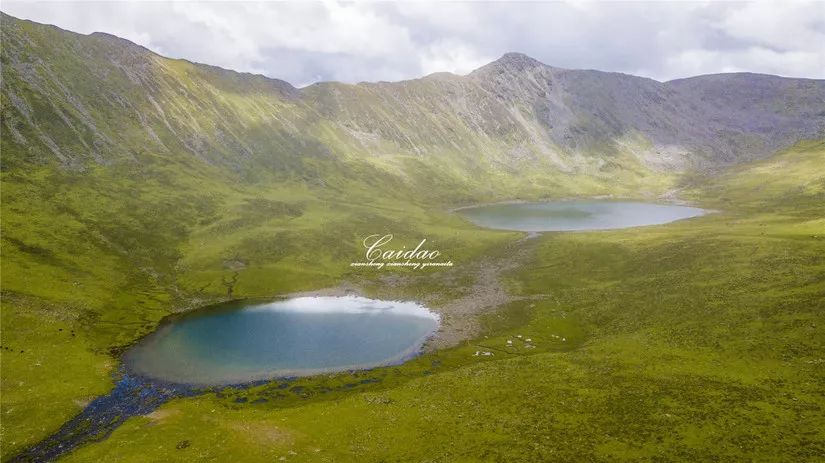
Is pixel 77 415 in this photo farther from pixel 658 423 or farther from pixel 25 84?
pixel 25 84

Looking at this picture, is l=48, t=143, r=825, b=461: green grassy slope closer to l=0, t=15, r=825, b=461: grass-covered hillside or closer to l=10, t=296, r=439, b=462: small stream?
l=0, t=15, r=825, b=461: grass-covered hillside

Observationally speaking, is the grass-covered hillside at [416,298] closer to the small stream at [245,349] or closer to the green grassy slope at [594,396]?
the green grassy slope at [594,396]

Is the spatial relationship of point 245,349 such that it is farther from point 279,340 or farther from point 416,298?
point 416,298

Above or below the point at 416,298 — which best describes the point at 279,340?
below

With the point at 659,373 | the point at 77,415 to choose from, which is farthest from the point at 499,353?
the point at 77,415

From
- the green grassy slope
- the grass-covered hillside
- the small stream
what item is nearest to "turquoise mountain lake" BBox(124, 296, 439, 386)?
the small stream

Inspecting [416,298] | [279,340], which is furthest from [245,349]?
[416,298]
